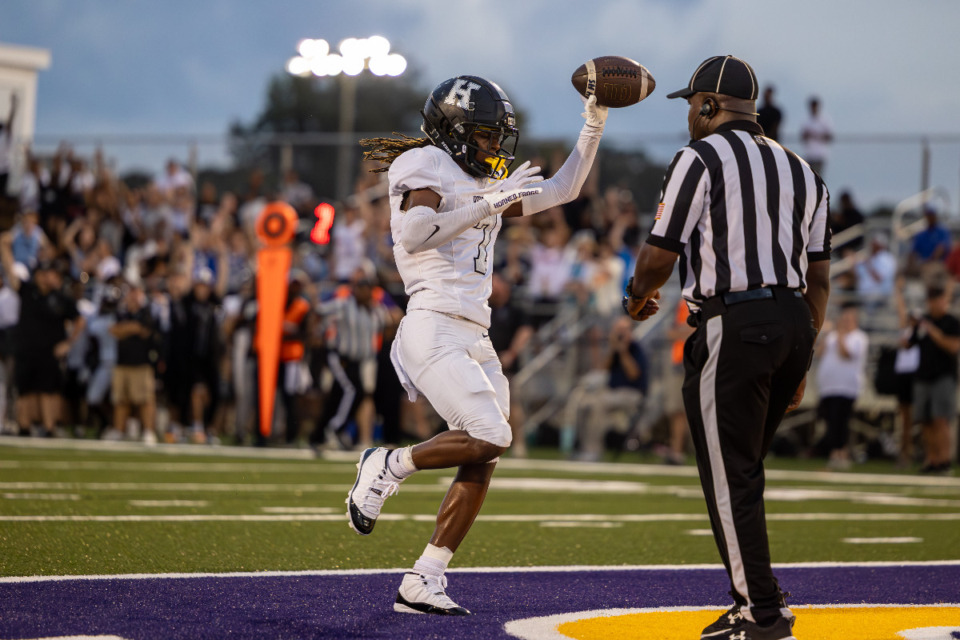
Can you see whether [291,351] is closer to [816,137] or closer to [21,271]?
[21,271]

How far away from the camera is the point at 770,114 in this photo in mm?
14984

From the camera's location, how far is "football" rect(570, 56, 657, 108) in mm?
5180

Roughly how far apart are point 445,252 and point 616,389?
32.7 feet

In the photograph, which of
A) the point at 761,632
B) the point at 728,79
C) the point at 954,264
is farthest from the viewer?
the point at 954,264

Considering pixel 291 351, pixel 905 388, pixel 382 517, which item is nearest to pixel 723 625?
pixel 382 517

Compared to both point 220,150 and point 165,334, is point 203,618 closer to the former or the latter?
point 165,334

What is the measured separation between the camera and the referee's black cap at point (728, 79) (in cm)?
423

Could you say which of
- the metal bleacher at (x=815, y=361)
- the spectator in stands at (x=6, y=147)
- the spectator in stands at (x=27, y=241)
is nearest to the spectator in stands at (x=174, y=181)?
the spectator in stands at (x=27, y=241)

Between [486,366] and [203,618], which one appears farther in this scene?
[486,366]

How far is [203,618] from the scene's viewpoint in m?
4.16

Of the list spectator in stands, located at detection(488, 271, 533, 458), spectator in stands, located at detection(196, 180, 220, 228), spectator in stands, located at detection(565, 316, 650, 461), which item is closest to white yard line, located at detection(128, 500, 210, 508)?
spectator in stands, located at detection(488, 271, 533, 458)

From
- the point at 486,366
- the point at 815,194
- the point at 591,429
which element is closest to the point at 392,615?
the point at 486,366

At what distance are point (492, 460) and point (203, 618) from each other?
1222 millimetres

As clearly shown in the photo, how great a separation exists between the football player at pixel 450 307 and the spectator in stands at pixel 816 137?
1240cm
